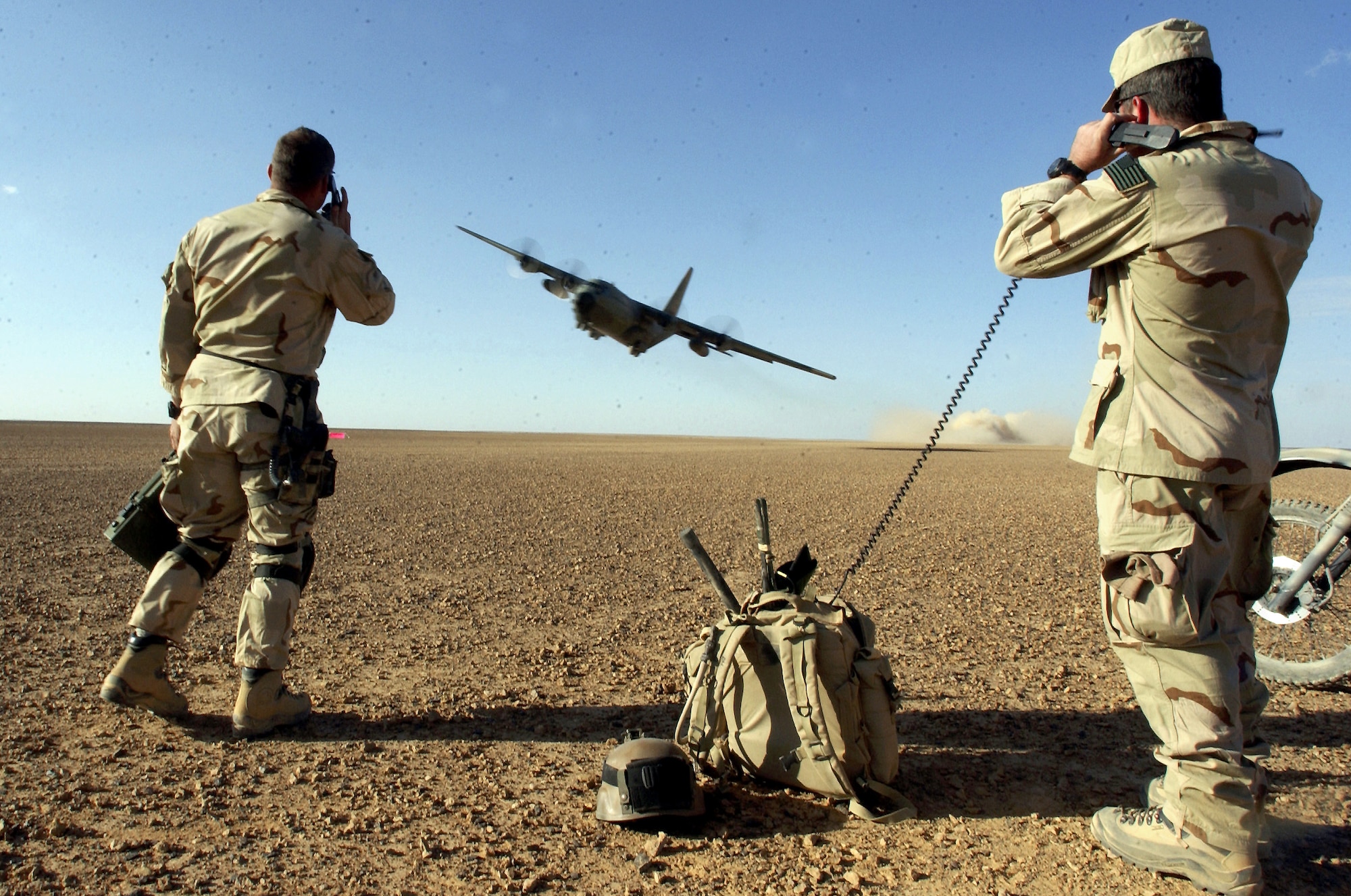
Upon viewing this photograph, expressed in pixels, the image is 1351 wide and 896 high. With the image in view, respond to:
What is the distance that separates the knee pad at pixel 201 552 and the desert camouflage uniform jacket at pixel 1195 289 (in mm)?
3819

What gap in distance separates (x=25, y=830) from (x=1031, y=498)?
15.8 metres

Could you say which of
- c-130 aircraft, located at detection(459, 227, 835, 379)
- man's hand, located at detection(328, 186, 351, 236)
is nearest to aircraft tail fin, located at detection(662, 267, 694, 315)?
c-130 aircraft, located at detection(459, 227, 835, 379)

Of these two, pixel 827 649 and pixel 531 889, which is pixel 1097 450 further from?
pixel 531 889

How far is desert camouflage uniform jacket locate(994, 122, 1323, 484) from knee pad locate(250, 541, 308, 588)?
3381 mm

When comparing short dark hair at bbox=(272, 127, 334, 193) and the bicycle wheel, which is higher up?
short dark hair at bbox=(272, 127, 334, 193)

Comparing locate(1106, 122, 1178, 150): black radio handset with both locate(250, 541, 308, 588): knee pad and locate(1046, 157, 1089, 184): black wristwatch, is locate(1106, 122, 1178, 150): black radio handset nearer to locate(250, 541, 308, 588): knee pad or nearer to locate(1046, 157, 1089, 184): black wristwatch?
locate(1046, 157, 1089, 184): black wristwatch

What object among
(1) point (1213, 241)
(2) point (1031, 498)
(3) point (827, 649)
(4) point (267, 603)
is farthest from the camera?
(2) point (1031, 498)

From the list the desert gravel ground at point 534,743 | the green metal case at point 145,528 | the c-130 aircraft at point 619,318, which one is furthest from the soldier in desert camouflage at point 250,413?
the c-130 aircraft at point 619,318

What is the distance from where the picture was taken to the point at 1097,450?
9.77 feet

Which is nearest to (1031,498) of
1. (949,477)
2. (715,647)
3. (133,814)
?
(949,477)

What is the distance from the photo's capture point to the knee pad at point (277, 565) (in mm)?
4113

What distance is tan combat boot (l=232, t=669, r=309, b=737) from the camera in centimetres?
401

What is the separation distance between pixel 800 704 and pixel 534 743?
1430 mm

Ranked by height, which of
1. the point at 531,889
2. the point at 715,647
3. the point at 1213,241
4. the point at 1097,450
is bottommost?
the point at 531,889
